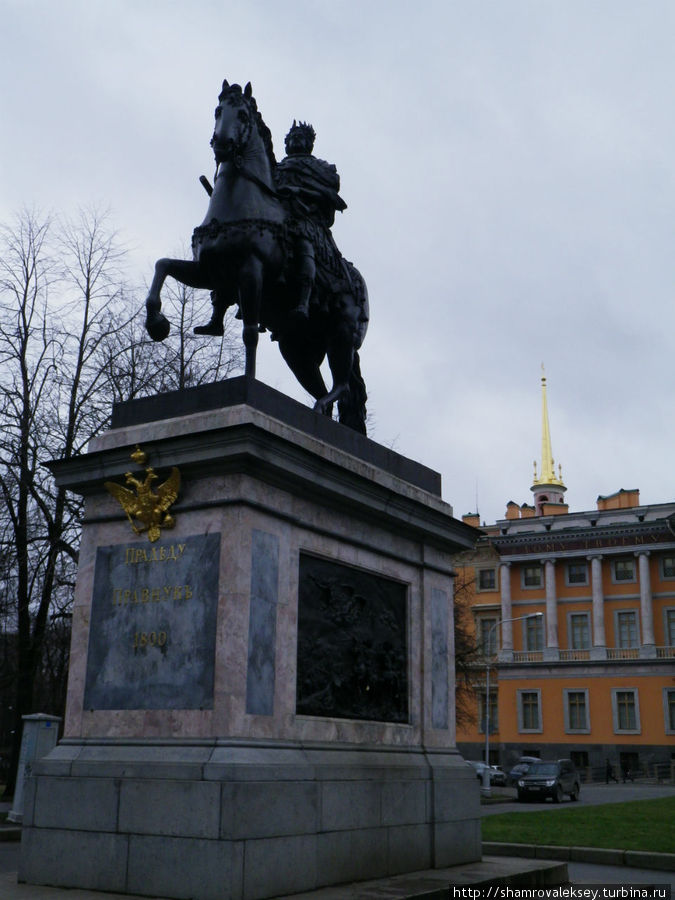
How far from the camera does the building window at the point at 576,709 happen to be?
229 ft

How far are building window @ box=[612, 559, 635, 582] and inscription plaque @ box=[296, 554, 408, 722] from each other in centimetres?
6439

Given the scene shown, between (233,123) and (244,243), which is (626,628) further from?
(233,123)

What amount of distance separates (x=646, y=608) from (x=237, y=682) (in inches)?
2594

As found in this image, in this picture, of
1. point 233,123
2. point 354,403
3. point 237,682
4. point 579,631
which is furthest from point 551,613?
point 237,682

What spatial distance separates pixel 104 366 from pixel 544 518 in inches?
2164

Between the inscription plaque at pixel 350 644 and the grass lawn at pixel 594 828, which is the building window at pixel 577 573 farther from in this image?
the inscription plaque at pixel 350 644

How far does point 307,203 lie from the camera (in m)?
11.1

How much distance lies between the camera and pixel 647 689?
68250 mm

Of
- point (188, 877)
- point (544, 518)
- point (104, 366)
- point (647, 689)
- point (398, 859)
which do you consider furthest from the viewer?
point (544, 518)

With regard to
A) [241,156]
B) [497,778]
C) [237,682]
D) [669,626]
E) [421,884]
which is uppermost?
[669,626]

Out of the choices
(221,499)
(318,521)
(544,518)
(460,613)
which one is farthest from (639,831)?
(544,518)

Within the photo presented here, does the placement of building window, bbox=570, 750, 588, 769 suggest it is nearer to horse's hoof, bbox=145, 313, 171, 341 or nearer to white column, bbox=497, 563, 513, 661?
white column, bbox=497, 563, 513, 661

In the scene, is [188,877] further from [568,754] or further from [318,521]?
[568,754]

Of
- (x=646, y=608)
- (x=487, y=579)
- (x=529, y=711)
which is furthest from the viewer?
(x=487, y=579)
